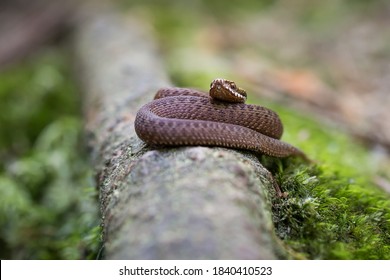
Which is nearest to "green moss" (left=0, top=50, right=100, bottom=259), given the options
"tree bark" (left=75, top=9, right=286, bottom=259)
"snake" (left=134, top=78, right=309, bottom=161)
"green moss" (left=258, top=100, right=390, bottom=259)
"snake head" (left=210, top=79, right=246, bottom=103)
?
"tree bark" (left=75, top=9, right=286, bottom=259)

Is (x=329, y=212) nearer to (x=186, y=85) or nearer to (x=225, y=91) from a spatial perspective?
(x=225, y=91)

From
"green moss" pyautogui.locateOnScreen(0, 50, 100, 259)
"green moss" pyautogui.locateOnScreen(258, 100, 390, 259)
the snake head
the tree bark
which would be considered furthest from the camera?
"green moss" pyautogui.locateOnScreen(0, 50, 100, 259)

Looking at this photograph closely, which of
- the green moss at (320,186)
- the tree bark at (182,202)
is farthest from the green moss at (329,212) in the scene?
the tree bark at (182,202)

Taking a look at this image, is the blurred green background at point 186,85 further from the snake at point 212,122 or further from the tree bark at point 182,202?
the tree bark at point 182,202

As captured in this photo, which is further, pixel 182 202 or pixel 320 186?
pixel 320 186

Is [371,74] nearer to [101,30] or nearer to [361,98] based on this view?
[361,98]

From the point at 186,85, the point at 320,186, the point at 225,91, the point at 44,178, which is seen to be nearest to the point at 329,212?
the point at 320,186

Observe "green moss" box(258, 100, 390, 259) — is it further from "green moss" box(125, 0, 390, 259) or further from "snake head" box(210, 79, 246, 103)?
"snake head" box(210, 79, 246, 103)
